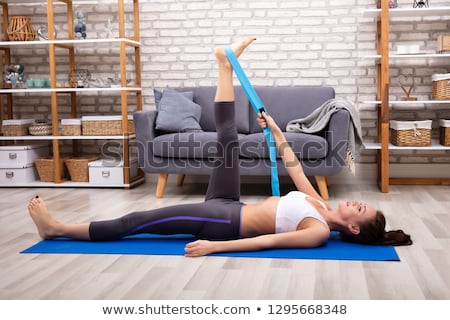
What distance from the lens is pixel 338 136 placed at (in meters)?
4.12

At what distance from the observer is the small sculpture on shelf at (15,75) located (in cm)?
504

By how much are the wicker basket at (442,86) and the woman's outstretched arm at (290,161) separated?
1.98 metres

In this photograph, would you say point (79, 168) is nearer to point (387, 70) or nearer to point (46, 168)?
point (46, 168)

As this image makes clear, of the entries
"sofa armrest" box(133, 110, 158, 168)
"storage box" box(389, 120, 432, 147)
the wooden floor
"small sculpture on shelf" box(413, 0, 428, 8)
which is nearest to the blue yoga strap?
the wooden floor

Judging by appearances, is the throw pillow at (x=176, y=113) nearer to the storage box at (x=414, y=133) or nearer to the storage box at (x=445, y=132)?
the storage box at (x=414, y=133)

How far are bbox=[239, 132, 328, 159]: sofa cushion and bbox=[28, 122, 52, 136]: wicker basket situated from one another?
1802 mm

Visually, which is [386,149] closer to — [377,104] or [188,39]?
[377,104]

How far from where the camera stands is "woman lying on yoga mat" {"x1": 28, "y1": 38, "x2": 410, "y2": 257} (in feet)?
8.60

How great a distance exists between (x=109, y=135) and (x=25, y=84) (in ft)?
3.11


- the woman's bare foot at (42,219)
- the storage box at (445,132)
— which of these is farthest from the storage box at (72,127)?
the storage box at (445,132)

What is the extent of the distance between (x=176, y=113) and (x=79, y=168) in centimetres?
101

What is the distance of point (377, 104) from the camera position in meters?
4.85

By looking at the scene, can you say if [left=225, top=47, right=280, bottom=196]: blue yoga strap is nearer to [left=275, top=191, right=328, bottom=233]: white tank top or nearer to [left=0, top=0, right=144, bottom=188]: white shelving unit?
[left=275, top=191, right=328, bottom=233]: white tank top
